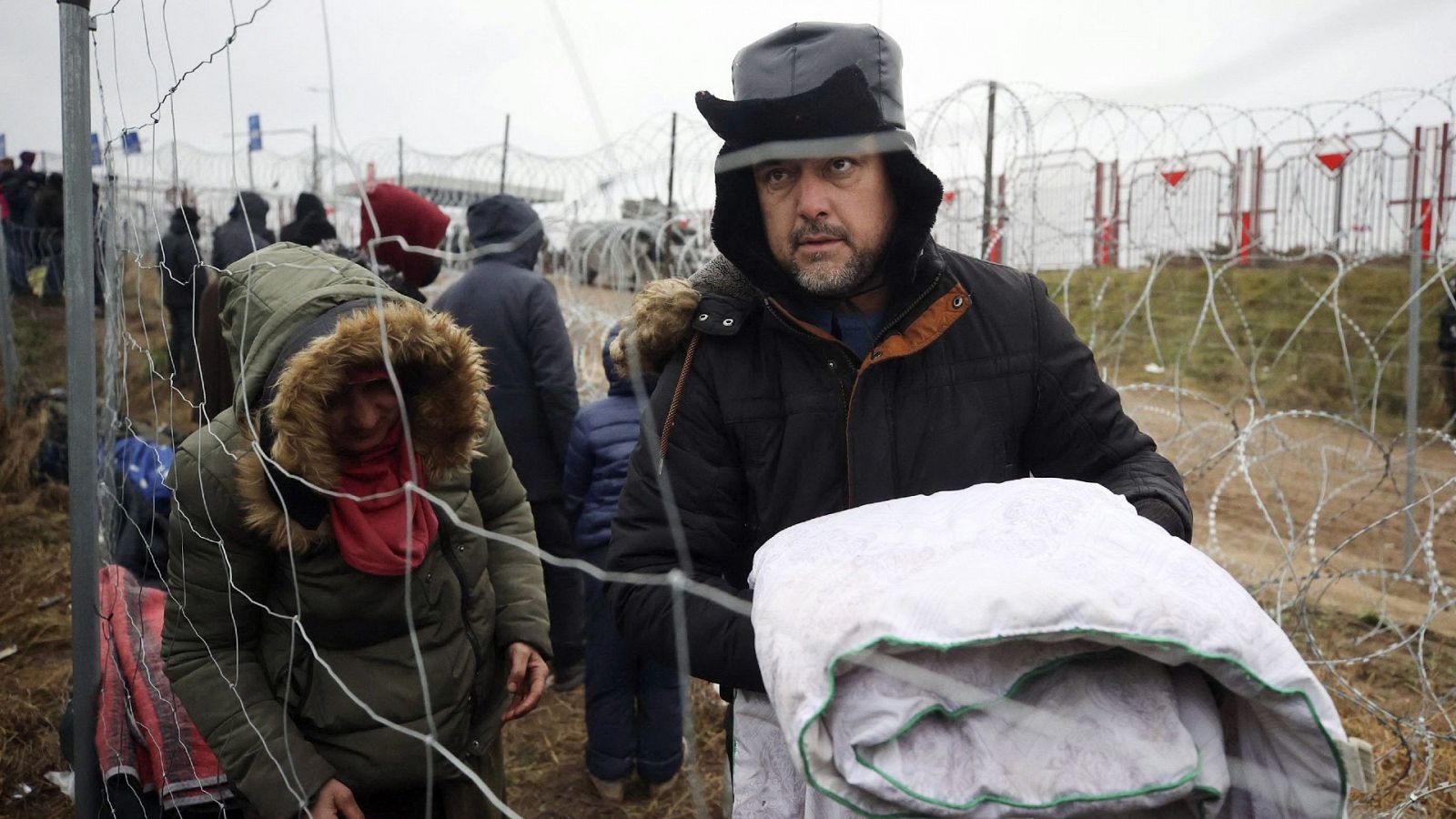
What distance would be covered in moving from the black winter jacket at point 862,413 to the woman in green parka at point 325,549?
23.0 inches

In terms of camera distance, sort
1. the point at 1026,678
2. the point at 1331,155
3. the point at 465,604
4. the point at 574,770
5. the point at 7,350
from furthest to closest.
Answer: the point at 7,350 < the point at 1331,155 < the point at 574,770 < the point at 465,604 < the point at 1026,678

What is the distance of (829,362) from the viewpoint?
1479 mm

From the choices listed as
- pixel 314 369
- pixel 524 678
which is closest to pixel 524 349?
pixel 524 678

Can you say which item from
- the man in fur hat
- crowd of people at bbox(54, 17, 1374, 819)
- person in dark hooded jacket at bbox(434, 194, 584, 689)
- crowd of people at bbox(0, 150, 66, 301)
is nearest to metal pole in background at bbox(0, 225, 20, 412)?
crowd of people at bbox(0, 150, 66, 301)

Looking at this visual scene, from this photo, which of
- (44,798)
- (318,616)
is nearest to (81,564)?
(318,616)

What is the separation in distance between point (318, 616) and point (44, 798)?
2113mm

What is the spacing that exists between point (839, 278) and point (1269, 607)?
4.56 meters

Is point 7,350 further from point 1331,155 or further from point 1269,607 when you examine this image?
point 1331,155

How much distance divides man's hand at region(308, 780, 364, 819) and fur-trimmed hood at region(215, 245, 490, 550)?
1.60 ft

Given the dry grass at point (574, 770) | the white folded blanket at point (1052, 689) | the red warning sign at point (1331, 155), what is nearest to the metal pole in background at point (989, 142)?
the red warning sign at point (1331, 155)

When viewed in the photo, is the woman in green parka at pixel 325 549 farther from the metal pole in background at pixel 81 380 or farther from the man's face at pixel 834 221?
the man's face at pixel 834 221

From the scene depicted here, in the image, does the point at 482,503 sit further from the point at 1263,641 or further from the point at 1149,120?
the point at 1149,120

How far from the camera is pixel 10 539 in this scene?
17.8 ft

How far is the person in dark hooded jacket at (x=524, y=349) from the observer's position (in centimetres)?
386
